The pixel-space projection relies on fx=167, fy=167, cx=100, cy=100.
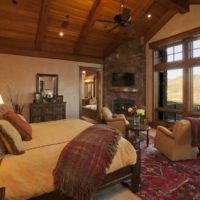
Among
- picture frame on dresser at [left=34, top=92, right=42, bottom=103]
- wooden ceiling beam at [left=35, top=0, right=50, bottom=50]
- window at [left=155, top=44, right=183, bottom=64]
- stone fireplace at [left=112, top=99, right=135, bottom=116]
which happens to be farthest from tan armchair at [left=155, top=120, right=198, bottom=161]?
wooden ceiling beam at [left=35, top=0, right=50, bottom=50]

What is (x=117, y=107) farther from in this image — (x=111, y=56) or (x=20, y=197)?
(x=20, y=197)

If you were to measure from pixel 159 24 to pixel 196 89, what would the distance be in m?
3.03

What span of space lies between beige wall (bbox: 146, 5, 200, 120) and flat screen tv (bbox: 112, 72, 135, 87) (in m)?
0.74

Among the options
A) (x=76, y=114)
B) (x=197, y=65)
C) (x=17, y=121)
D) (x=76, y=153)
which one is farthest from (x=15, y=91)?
(x=197, y=65)

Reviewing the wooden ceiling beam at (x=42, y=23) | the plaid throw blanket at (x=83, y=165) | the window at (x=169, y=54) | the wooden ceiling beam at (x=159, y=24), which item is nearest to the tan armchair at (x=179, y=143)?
the plaid throw blanket at (x=83, y=165)

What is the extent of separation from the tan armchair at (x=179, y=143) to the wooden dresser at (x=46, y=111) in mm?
3690

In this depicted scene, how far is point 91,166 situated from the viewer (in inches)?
69.3

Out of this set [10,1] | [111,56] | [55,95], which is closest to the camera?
[10,1]

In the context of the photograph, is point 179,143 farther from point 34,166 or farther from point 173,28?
point 173,28

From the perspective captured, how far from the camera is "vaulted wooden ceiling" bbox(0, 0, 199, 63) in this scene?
4.76 metres

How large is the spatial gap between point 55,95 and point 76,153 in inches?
183

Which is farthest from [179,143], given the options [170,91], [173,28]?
[173,28]

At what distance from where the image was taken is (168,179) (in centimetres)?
271

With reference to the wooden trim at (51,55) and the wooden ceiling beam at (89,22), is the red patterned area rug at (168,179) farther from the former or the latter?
the wooden trim at (51,55)
